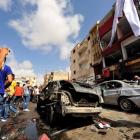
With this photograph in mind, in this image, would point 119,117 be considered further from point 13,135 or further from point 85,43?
point 85,43

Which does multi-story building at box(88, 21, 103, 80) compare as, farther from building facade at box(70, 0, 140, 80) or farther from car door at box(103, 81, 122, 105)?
car door at box(103, 81, 122, 105)

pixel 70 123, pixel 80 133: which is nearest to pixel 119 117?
pixel 70 123

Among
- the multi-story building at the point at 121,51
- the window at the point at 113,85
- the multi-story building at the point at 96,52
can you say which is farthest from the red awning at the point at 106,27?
the window at the point at 113,85

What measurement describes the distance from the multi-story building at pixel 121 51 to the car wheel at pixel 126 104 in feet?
34.5

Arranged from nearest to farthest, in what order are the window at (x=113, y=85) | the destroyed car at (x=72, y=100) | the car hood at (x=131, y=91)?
the destroyed car at (x=72, y=100) < the car hood at (x=131, y=91) < the window at (x=113, y=85)

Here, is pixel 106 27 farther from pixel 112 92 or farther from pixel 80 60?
pixel 80 60

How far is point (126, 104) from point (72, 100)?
3.81m

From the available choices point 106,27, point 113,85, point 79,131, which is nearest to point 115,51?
point 106,27

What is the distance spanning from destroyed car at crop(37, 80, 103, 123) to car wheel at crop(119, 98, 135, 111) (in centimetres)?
281

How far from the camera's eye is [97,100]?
26.1 feet

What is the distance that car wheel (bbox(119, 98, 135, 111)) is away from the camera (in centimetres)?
1007

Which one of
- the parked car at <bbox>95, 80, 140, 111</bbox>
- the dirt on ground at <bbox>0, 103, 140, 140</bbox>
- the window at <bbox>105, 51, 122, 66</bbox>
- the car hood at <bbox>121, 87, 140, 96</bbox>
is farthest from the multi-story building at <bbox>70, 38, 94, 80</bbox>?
the dirt on ground at <bbox>0, 103, 140, 140</bbox>

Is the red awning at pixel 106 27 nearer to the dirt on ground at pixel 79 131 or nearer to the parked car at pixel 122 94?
the parked car at pixel 122 94

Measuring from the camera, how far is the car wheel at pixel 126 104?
10.1 m
